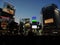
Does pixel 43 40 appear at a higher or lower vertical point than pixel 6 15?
lower

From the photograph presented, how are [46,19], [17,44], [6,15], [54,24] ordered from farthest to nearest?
[46,19] < [54,24] < [6,15] < [17,44]

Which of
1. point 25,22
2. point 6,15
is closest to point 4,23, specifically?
point 6,15

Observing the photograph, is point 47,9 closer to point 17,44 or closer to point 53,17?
point 53,17

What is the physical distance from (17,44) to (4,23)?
152ft

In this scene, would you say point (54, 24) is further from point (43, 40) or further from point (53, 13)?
point (43, 40)

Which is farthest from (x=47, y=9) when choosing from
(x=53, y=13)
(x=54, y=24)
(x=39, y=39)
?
(x=39, y=39)

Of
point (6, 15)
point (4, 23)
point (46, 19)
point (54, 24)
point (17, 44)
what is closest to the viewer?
point (17, 44)

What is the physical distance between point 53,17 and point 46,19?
5.54 meters

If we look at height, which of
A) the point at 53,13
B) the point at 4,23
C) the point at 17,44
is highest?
the point at 53,13

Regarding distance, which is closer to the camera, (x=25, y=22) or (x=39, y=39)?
(x=39, y=39)

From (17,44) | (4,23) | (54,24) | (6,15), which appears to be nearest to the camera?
(17,44)

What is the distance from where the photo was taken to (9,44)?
35.6 ft

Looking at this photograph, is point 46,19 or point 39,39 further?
point 46,19

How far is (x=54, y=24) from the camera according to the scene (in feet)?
220
